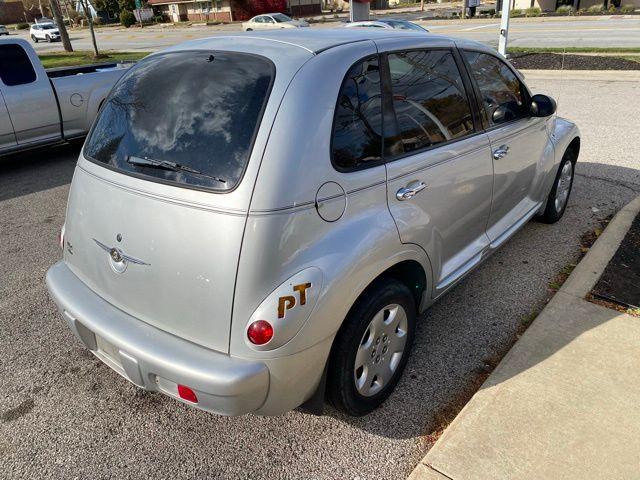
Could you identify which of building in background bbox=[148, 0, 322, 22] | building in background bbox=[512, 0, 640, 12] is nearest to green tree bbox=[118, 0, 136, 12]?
building in background bbox=[148, 0, 322, 22]

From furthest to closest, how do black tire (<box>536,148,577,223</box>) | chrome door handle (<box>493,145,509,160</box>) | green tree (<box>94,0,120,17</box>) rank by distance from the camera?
green tree (<box>94,0,120,17</box>), black tire (<box>536,148,577,223</box>), chrome door handle (<box>493,145,509,160</box>)

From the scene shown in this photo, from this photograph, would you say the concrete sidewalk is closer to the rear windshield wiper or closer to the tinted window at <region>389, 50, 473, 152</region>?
the tinted window at <region>389, 50, 473, 152</region>

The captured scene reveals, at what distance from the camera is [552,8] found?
38625 millimetres

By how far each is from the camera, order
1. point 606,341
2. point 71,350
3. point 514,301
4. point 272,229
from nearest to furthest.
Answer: point 272,229
point 606,341
point 71,350
point 514,301

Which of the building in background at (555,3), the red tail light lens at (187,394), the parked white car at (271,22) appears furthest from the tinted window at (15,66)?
the building in background at (555,3)

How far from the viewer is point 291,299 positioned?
6.53 ft

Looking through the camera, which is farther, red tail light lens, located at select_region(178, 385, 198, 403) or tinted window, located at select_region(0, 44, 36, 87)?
tinted window, located at select_region(0, 44, 36, 87)

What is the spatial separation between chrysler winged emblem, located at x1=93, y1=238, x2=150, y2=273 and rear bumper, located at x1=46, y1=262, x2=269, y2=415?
223 mm

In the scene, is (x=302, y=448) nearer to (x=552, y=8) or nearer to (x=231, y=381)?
(x=231, y=381)

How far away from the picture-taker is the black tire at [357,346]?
230cm

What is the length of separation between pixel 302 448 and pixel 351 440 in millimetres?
246

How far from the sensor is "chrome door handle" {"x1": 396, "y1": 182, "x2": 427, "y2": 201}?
8.12ft

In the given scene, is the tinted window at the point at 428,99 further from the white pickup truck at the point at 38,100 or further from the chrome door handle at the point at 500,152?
the white pickup truck at the point at 38,100

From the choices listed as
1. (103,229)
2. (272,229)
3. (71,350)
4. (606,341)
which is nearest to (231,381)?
(272,229)
